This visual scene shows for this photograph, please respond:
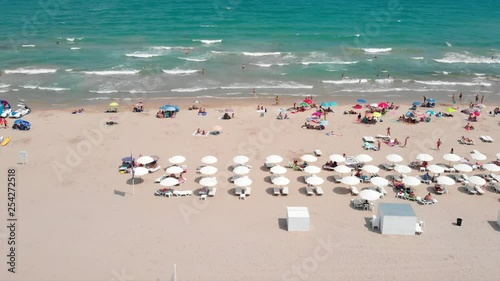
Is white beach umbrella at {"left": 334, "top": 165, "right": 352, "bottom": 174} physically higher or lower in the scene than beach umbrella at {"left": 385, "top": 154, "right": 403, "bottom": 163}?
lower

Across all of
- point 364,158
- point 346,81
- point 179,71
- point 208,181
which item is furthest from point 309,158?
point 179,71

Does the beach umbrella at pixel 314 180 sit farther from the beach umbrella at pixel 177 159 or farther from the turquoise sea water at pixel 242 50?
the turquoise sea water at pixel 242 50

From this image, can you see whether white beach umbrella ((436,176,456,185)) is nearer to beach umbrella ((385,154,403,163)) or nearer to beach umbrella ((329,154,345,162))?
beach umbrella ((385,154,403,163))

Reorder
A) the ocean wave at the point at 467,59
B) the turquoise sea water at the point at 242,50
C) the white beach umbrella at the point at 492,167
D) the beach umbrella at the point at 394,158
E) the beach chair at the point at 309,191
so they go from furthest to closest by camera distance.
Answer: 1. the ocean wave at the point at 467,59
2. the turquoise sea water at the point at 242,50
3. the beach umbrella at the point at 394,158
4. the white beach umbrella at the point at 492,167
5. the beach chair at the point at 309,191

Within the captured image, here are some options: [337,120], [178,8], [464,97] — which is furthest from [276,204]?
[178,8]

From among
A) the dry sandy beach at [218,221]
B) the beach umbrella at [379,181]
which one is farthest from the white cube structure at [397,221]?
the beach umbrella at [379,181]

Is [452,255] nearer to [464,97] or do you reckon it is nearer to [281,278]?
[281,278]

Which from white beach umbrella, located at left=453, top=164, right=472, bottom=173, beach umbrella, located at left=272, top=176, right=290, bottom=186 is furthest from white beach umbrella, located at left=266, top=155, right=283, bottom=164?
white beach umbrella, located at left=453, top=164, right=472, bottom=173
